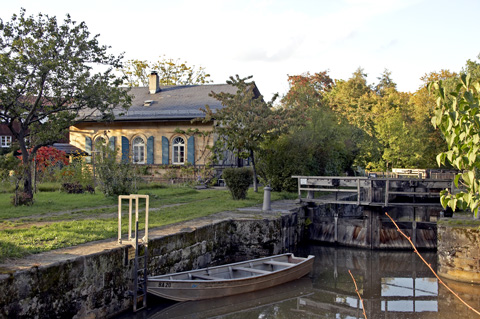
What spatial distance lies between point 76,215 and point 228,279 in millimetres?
5582

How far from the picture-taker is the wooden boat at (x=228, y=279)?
9.52 m

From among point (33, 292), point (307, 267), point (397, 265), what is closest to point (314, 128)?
point (397, 265)

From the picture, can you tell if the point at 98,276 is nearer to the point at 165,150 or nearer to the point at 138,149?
the point at 165,150

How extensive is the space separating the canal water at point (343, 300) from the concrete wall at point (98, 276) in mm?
669

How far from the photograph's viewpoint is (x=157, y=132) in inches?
1166

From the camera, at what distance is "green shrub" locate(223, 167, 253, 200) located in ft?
61.7

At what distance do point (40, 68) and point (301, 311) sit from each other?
36.1ft

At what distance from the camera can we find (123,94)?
18.2 meters

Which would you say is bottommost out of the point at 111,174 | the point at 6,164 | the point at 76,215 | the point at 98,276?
the point at 98,276

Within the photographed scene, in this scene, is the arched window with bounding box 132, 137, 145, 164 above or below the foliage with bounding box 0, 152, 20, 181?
above

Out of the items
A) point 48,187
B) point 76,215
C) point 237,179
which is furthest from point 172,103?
point 76,215

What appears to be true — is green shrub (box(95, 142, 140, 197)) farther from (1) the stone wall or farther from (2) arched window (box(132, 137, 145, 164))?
(2) arched window (box(132, 137, 145, 164))

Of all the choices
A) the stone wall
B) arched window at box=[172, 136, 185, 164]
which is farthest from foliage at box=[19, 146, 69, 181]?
the stone wall

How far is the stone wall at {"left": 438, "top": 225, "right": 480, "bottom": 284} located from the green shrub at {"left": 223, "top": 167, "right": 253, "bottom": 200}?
329 inches
